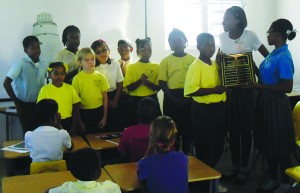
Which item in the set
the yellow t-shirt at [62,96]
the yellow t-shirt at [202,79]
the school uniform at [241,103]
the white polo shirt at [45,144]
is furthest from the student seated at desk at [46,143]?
the school uniform at [241,103]

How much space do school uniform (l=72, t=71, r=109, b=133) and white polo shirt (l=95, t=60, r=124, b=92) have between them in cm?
21

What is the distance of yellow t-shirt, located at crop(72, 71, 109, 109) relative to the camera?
3906mm

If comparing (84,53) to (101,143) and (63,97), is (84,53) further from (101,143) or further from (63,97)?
(101,143)

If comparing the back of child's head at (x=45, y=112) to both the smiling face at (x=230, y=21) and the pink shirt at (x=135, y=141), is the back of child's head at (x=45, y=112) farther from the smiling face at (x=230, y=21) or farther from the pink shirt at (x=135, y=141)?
the smiling face at (x=230, y=21)

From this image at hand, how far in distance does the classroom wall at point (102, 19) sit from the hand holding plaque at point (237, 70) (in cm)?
254

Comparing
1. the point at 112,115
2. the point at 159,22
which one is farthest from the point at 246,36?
the point at 159,22

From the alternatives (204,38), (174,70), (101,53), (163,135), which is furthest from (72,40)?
(163,135)

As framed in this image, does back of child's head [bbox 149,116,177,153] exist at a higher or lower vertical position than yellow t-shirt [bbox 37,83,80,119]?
lower

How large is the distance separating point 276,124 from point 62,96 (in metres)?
2.05

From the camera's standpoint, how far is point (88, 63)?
3883 mm

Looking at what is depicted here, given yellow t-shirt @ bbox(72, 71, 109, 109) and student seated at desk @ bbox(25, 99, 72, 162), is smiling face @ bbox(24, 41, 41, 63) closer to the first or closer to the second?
yellow t-shirt @ bbox(72, 71, 109, 109)

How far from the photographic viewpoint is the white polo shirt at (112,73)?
4223mm

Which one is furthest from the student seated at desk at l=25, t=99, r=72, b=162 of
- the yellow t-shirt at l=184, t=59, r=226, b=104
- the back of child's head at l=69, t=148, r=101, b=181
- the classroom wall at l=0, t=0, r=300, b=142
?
the classroom wall at l=0, t=0, r=300, b=142

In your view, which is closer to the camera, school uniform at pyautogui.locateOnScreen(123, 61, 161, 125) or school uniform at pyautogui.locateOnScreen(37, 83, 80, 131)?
school uniform at pyautogui.locateOnScreen(37, 83, 80, 131)
